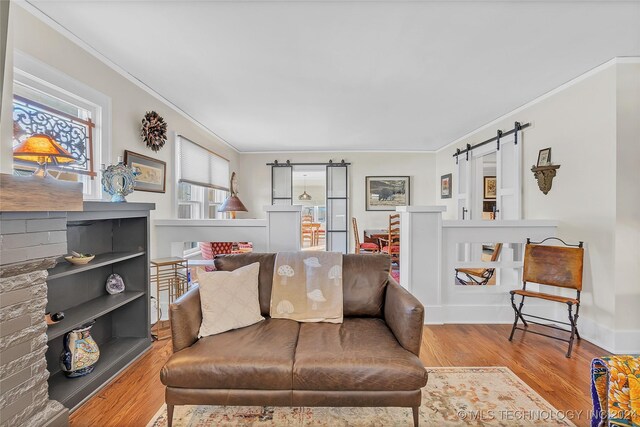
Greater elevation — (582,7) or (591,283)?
(582,7)

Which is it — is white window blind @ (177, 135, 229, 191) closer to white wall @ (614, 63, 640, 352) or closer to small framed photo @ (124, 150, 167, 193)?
small framed photo @ (124, 150, 167, 193)

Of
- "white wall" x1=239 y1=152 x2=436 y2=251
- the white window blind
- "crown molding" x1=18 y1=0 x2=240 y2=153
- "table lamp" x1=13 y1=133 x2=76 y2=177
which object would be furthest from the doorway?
"table lamp" x1=13 y1=133 x2=76 y2=177

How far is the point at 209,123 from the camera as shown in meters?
4.29

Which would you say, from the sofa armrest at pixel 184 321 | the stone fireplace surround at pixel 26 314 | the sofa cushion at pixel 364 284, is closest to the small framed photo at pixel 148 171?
the stone fireplace surround at pixel 26 314

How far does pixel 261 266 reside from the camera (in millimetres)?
2250

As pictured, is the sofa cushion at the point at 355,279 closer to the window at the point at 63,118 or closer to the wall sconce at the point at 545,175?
the window at the point at 63,118

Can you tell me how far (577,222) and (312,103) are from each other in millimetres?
3000

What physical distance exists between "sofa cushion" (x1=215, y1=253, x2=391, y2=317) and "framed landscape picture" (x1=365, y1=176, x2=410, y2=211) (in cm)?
418

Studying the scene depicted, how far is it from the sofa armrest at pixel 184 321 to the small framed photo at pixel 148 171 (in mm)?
1747

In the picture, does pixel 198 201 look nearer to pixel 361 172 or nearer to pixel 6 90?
pixel 6 90

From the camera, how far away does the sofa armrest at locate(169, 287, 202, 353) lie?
5.47 ft

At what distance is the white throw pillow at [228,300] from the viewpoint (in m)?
1.87

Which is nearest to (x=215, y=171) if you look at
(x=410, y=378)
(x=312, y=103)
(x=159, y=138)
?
(x=159, y=138)

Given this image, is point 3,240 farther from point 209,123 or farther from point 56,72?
point 209,123
